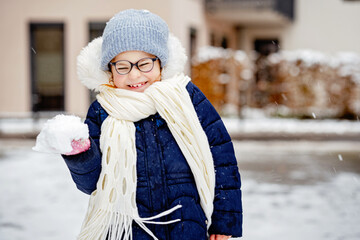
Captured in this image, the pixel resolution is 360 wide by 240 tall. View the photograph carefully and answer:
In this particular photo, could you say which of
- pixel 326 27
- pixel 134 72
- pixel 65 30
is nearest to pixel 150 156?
pixel 134 72

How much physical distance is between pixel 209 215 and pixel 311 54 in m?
13.4

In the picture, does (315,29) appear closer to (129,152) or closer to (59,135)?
(129,152)

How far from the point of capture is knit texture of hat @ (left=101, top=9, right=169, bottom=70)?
2.24m

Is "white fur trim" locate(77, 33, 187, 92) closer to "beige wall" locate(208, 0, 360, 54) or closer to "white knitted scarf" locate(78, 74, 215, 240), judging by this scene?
"white knitted scarf" locate(78, 74, 215, 240)

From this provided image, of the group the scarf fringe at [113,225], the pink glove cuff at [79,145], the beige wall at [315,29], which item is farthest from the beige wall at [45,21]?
the pink glove cuff at [79,145]

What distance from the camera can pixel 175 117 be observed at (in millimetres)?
2250

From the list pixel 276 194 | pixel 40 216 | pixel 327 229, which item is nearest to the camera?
pixel 327 229

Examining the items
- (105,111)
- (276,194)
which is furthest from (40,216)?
(105,111)

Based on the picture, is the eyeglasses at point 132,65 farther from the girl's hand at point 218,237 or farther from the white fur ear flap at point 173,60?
the girl's hand at point 218,237

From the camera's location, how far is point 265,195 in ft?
22.2

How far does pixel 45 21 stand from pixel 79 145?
14996 mm

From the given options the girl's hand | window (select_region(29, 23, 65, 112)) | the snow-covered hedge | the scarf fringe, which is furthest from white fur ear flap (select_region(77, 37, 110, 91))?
window (select_region(29, 23, 65, 112))

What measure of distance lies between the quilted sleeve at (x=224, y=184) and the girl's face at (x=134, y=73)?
0.25 metres

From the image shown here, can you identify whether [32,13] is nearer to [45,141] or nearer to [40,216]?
[40,216]
